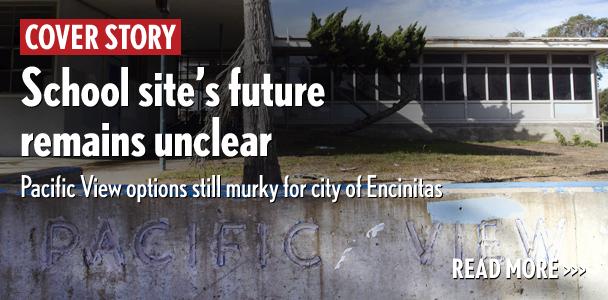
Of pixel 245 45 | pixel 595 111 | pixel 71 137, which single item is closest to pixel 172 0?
pixel 71 137

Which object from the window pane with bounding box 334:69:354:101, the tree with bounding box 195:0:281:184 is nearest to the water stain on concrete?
the tree with bounding box 195:0:281:184

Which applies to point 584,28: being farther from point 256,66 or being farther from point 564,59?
point 256,66

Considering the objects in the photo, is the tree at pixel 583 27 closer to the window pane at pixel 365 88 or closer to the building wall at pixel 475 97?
the building wall at pixel 475 97

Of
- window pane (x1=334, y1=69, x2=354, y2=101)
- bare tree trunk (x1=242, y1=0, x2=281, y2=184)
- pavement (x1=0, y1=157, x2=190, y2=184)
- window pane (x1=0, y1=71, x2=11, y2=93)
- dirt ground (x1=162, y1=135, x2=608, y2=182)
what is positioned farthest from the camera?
window pane (x1=334, y1=69, x2=354, y2=101)

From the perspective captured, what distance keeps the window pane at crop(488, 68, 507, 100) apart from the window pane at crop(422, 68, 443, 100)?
2.27m

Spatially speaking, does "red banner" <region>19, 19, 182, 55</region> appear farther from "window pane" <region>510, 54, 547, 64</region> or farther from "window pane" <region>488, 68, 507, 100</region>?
"window pane" <region>510, 54, 547, 64</region>

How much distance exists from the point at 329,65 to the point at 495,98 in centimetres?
827

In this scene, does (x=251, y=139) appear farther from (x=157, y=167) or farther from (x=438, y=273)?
(x=157, y=167)

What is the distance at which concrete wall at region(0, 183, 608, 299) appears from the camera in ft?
12.6

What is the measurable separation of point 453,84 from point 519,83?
9.73 ft

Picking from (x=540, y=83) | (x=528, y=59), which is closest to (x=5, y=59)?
(x=528, y=59)

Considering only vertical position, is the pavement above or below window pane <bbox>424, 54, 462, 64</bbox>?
below

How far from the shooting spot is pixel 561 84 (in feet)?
70.0

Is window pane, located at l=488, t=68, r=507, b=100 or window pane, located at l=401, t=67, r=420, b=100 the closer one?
window pane, located at l=401, t=67, r=420, b=100
